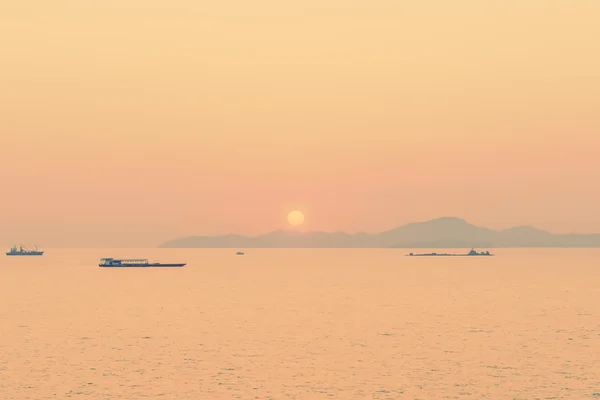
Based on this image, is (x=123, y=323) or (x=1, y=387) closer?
(x=1, y=387)

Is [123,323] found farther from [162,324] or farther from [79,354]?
[79,354]

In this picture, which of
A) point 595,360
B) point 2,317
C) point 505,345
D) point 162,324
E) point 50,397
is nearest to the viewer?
point 50,397

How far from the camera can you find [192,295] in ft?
622

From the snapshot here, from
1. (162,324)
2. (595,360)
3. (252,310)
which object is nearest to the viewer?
(595,360)

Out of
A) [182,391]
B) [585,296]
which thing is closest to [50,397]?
[182,391]

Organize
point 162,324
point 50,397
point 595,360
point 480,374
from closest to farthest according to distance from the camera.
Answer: point 50,397
point 480,374
point 595,360
point 162,324

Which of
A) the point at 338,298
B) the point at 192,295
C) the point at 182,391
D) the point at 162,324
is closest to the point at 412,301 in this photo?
the point at 338,298

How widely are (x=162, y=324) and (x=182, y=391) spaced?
5431cm

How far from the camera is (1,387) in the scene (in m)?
66.7

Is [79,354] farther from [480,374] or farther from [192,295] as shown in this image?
[192,295]

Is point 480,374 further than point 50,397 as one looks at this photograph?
Yes

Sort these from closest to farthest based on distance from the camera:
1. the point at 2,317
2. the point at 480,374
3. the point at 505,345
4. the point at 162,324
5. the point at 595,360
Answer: the point at 480,374
the point at 595,360
the point at 505,345
the point at 162,324
the point at 2,317

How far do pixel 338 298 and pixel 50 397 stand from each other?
120m

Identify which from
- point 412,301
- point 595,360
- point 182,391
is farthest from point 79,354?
point 412,301
